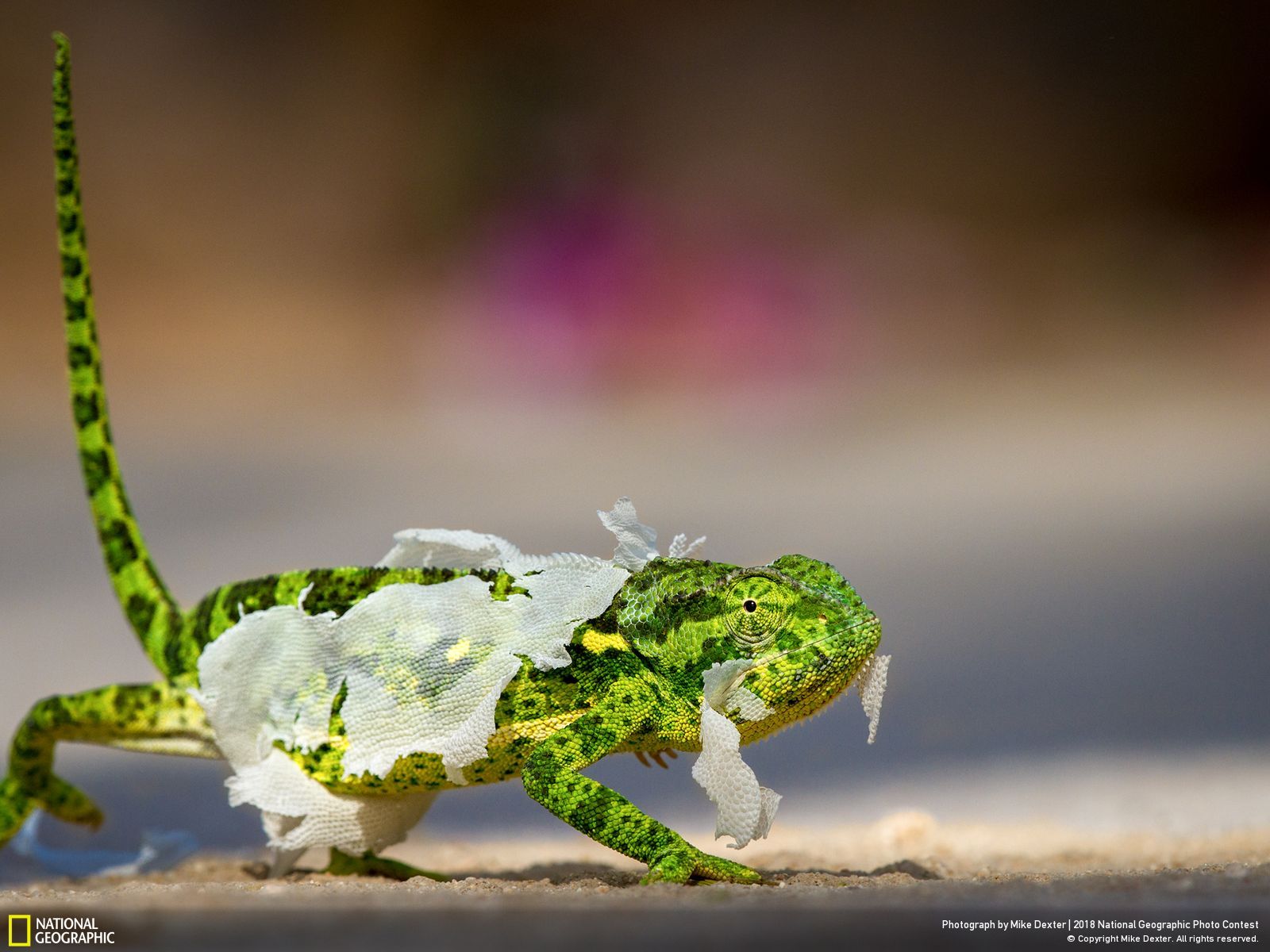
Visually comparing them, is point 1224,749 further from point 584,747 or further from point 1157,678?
point 584,747

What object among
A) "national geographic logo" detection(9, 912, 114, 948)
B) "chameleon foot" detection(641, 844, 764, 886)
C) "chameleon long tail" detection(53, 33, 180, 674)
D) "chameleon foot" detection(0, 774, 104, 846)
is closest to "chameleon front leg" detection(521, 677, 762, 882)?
"chameleon foot" detection(641, 844, 764, 886)

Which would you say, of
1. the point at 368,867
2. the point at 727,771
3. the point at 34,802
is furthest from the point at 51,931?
the point at 34,802

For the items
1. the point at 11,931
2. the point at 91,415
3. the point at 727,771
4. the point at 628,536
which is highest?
the point at 91,415

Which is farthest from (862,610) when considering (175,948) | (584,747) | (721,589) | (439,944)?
(175,948)

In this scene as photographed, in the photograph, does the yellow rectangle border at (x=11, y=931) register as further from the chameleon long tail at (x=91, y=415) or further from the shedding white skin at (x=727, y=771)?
the chameleon long tail at (x=91, y=415)

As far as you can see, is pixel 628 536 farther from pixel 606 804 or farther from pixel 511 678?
pixel 606 804

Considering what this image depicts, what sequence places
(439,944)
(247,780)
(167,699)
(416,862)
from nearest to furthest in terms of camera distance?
(439,944) < (247,780) < (167,699) < (416,862)

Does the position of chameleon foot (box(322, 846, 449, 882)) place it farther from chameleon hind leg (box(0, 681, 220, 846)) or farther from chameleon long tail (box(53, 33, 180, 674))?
chameleon long tail (box(53, 33, 180, 674))
